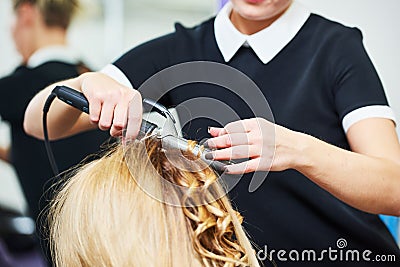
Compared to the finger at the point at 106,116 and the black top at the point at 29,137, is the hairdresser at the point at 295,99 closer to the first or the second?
the finger at the point at 106,116

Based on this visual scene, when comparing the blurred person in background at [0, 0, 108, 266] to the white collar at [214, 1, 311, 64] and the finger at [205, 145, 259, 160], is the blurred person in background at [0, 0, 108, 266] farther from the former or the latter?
the finger at [205, 145, 259, 160]

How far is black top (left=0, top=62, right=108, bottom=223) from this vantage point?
5.74 ft

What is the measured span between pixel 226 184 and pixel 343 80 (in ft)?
1.07

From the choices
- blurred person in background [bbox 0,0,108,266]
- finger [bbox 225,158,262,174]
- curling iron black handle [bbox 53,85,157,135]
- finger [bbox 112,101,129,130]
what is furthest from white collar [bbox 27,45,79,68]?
finger [bbox 225,158,262,174]

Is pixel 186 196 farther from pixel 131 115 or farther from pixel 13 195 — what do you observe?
pixel 13 195

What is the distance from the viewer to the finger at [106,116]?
797 mm

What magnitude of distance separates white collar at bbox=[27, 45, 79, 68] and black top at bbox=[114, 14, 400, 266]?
78cm

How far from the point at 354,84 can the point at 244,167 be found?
0.32 metres

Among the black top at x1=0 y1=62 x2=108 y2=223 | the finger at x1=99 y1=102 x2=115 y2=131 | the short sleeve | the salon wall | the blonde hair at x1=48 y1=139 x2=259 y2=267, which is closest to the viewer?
the blonde hair at x1=48 y1=139 x2=259 y2=267

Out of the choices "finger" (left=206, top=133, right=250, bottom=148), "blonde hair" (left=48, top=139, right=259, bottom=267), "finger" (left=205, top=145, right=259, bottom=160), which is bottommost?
"blonde hair" (left=48, top=139, right=259, bottom=267)

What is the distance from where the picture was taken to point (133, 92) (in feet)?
2.64

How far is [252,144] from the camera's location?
744 millimetres

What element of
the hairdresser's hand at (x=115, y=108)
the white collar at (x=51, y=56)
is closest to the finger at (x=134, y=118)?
the hairdresser's hand at (x=115, y=108)

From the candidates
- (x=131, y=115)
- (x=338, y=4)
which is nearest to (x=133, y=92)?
(x=131, y=115)
